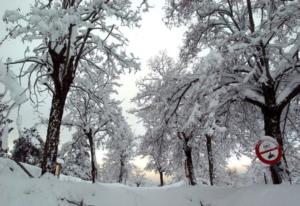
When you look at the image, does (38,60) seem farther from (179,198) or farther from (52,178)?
(179,198)

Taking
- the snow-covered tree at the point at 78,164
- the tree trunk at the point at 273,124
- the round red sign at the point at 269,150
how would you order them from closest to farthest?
the round red sign at the point at 269,150 → the tree trunk at the point at 273,124 → the snow-covered tree at the point at 78,164

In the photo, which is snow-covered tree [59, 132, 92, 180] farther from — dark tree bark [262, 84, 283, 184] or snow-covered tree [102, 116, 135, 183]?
dark tree bark [262, 84, 283, 184]

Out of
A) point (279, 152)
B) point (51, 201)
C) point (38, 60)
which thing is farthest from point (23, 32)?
point (279, 152)

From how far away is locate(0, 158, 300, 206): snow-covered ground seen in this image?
631cm

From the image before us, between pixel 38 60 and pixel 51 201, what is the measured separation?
18.7ft

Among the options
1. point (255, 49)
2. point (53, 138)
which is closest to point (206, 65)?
point (255, 49)

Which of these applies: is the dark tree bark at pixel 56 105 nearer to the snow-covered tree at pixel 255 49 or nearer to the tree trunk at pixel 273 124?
the snow-covered tree at pixel 255 49

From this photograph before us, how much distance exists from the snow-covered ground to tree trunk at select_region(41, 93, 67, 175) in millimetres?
713

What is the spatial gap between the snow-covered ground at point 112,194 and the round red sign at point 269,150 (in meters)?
0.78

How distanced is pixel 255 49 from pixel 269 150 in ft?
9.06

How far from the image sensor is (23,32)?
8844mm

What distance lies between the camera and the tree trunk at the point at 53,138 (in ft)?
29.1

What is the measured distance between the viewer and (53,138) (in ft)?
29.8

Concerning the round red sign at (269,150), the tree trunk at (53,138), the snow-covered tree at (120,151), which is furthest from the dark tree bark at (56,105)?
the snow-covered tree at (120,151)
